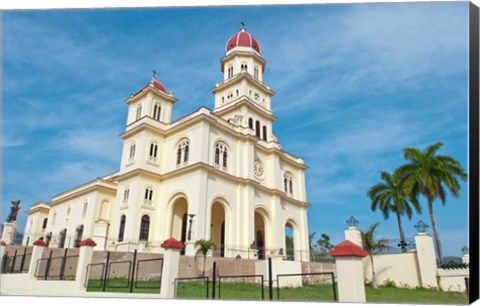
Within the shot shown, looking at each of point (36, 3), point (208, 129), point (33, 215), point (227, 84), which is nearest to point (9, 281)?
point (36, 3)

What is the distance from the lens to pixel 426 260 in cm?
1275

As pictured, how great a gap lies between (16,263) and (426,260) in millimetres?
15180

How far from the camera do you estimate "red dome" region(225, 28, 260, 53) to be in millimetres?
29078

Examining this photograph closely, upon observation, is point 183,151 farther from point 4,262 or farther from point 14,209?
point 14,209

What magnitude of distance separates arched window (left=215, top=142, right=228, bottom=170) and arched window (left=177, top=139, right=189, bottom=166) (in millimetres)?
1763

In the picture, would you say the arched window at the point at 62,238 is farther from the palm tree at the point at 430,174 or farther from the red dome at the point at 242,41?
the palm tree at the point at 430,174

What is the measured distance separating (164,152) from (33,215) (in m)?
17.5

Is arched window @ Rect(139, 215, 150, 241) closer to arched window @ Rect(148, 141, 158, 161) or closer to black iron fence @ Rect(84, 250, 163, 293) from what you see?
arched window @ Rect(148, 141, 158, 161)

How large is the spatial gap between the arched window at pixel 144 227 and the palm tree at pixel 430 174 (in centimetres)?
1423

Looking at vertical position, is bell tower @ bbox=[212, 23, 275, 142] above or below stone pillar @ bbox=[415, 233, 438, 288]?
above

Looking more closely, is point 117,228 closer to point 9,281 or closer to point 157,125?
point 157,125

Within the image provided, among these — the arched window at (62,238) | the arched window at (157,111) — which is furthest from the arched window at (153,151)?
the arched window at (62,238)

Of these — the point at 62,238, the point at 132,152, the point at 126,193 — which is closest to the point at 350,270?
the point at 126,193

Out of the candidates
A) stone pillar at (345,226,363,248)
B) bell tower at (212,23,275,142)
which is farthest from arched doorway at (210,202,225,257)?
stone pillar at (345,226,363,248)
